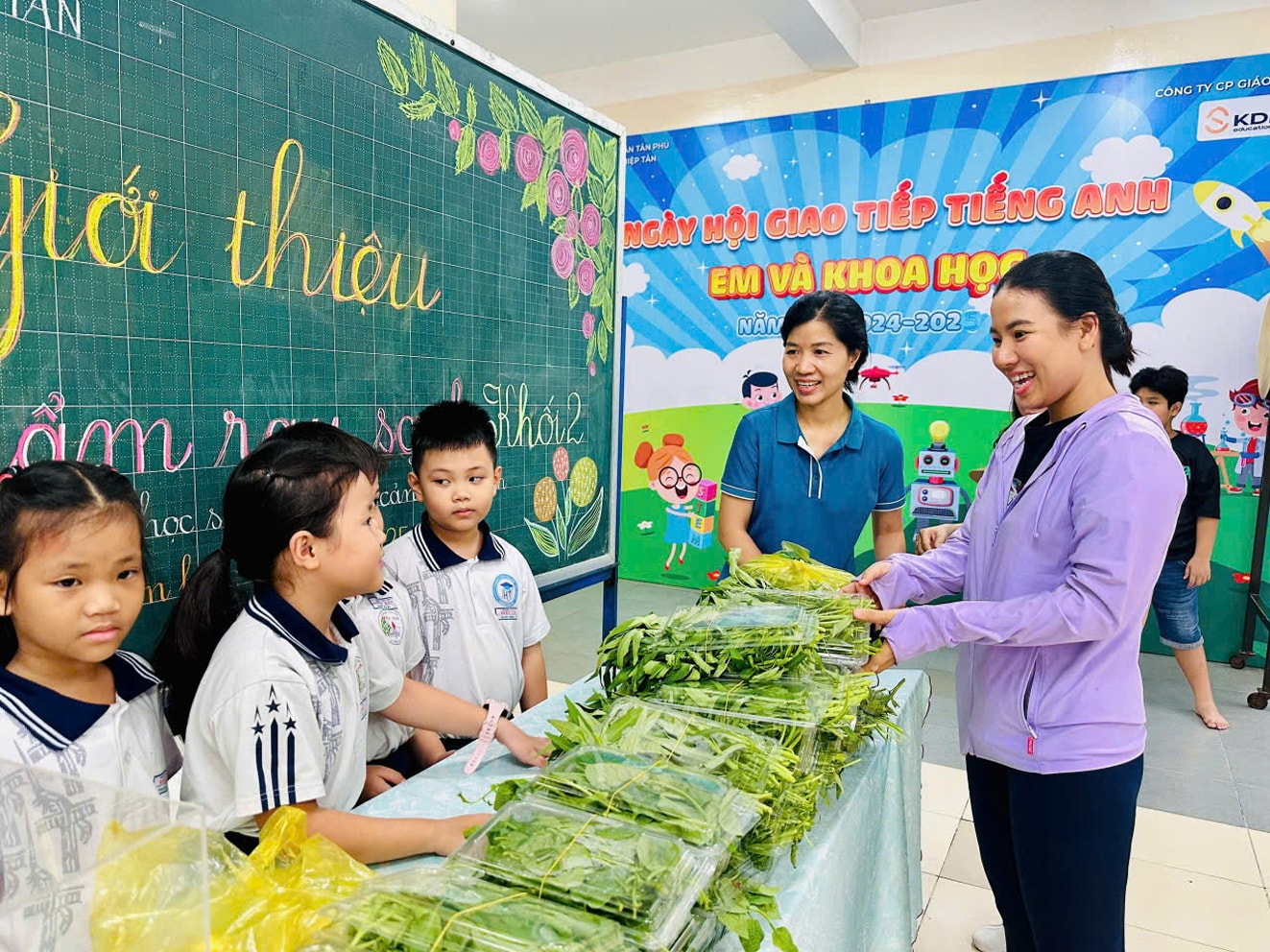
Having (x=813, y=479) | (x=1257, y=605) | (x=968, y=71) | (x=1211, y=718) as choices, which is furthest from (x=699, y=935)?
(x=968, y=71)

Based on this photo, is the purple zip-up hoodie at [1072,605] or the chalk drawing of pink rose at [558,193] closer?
the purple zip-up hoodie at [1072,605]

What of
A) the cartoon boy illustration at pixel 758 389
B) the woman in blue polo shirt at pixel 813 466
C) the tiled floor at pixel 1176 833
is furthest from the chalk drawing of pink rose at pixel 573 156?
the cartoon boy illustration at pixel 758 389

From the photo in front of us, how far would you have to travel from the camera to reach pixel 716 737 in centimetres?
106

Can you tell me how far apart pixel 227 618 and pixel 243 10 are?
1030 mm

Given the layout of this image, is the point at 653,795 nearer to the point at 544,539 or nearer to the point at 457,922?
the point at 457,922

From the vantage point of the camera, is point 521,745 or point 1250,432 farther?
point 1250,432

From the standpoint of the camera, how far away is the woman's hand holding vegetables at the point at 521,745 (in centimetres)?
141

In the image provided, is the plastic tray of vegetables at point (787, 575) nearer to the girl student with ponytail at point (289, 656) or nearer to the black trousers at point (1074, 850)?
the black trousers at point (1074, 850)

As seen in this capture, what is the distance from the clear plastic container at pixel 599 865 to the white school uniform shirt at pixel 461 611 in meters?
0.85

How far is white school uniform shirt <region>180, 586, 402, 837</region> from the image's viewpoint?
1060mm

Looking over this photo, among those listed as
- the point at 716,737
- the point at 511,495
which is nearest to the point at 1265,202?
the point at 511,495

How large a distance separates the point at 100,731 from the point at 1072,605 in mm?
1426

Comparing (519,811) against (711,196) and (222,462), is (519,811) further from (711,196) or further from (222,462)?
Answer: (711,196)

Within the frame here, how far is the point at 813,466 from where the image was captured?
2244mm
